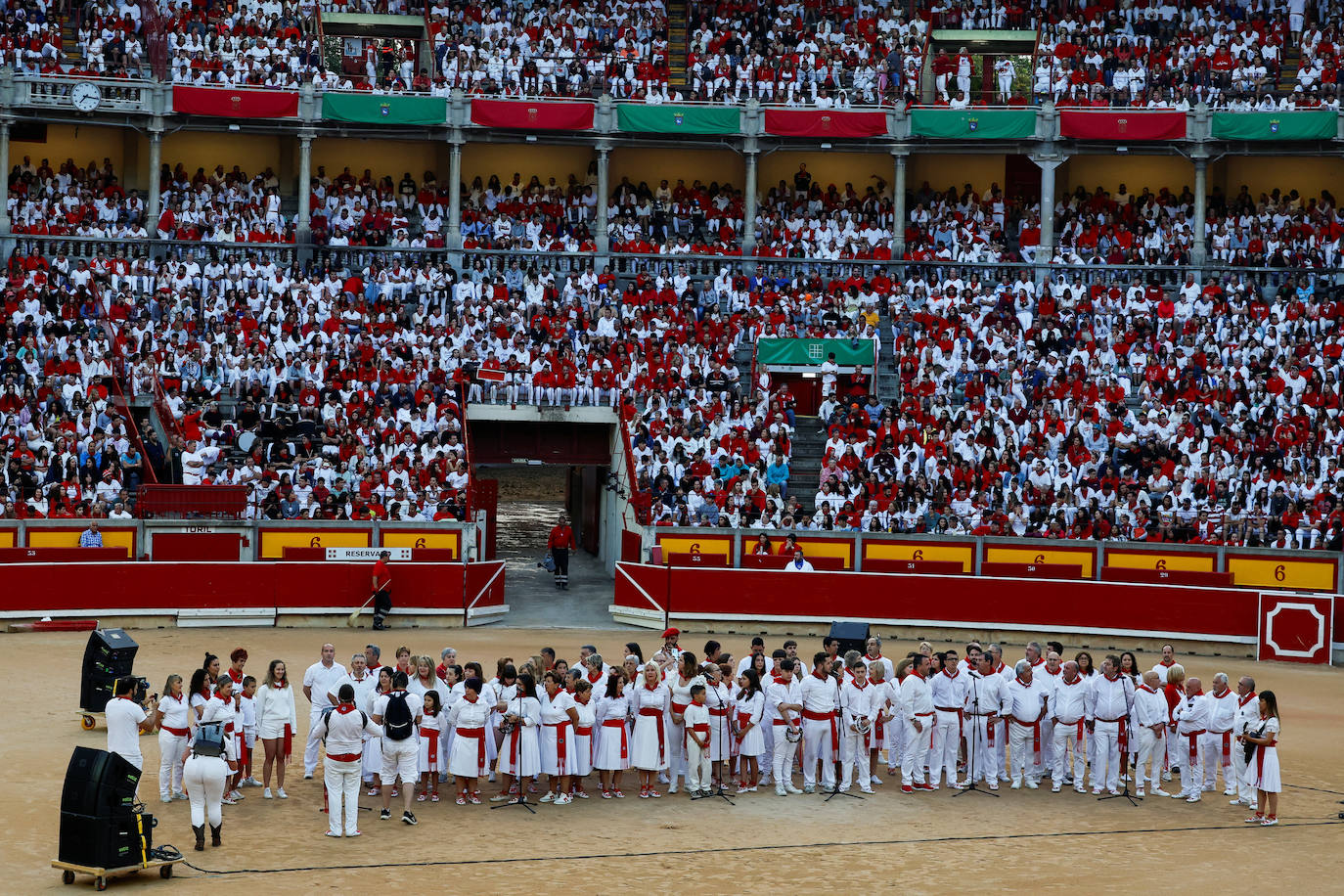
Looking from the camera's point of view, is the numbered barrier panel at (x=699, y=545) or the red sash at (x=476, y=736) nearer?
the red sash at (x=476, y=736)

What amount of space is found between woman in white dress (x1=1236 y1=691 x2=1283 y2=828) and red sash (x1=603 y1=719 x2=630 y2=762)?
21.3 ft

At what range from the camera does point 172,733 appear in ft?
54.7

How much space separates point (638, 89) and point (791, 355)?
954cm

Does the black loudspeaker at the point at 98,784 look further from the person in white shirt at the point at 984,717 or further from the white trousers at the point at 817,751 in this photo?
the person in white shirt at the point at 984,717

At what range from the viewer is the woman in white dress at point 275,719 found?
1725cm

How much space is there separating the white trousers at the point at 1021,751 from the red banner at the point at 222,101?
2699 cm

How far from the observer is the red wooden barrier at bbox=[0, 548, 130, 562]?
28422 millimetres

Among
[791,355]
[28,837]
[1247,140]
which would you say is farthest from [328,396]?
[1247,140]

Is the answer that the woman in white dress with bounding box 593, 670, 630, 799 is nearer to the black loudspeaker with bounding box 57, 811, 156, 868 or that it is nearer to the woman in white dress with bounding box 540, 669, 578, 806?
the woman in white dress with bounding box 540, 669, 578, 806

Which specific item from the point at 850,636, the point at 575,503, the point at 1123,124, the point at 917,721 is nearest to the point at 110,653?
the point at 850,636

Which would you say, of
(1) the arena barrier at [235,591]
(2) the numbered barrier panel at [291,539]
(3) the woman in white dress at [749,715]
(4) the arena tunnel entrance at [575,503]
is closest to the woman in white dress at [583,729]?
(3) the woman in white dress at [749,715]

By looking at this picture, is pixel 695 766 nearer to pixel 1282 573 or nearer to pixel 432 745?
pixel 432 745

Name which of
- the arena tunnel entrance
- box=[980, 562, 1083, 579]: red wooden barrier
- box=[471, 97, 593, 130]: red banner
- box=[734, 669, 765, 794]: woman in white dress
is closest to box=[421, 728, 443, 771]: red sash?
box=[734, 669, 765, 794]: woman in white dress

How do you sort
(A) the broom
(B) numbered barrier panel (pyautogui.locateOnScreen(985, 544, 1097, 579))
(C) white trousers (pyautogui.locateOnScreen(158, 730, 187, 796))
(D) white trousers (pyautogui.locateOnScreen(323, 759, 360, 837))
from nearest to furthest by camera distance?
(D) white trousers (pyautogui.locateOnScreen(323, 759, 360, 837))
(C) white trousers (pyautogui.locateOnScreen(158, 730, 187, 796))
(A) the broom
(B) numbered barrier panel (pyautogui.locateOnScreen(985, 544, 1097, 579))
